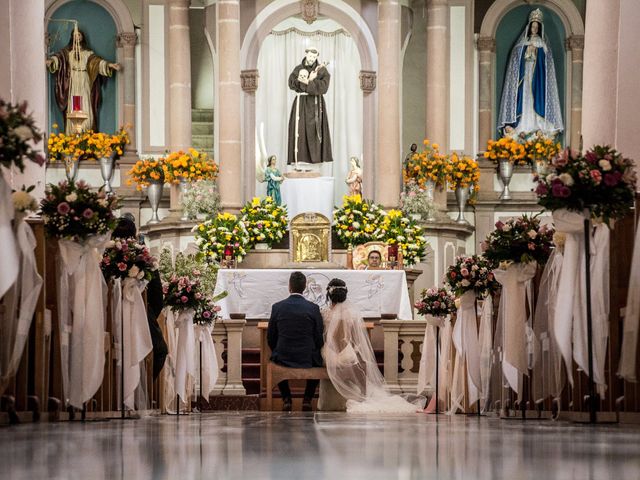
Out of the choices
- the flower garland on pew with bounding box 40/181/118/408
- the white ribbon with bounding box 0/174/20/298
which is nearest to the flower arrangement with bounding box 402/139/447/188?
the flower garland on pew with bounding box 40/181/118/408

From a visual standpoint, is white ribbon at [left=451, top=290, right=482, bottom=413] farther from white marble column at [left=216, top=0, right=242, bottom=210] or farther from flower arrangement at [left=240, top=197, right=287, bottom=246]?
white marble column at [left=216, top=0, right=242, bottom=210]

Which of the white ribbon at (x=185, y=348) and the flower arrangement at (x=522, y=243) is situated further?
the white ribbon at (x=185, y=348)

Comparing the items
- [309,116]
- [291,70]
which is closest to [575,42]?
[291,70]

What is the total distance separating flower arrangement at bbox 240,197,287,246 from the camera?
19625 millimetres

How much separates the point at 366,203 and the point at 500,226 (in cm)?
905

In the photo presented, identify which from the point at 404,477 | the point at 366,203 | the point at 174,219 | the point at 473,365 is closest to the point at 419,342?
the point at 473,365

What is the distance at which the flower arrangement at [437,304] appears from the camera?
14195mm

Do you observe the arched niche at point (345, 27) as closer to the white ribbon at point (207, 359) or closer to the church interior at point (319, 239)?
the church interior at point (319, 239)

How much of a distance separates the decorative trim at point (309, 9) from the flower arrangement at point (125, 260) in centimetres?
1138

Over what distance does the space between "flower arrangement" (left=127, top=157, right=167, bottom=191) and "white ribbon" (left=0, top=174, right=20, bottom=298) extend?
13.7 meters

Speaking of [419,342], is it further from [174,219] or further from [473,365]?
[174,219]

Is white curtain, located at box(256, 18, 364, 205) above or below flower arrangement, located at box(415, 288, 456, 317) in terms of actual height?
above

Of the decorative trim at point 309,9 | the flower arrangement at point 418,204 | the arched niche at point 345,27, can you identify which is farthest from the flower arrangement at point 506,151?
the decorative trim at point 309,9

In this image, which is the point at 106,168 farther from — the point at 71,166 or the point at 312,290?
the point at 312,290
